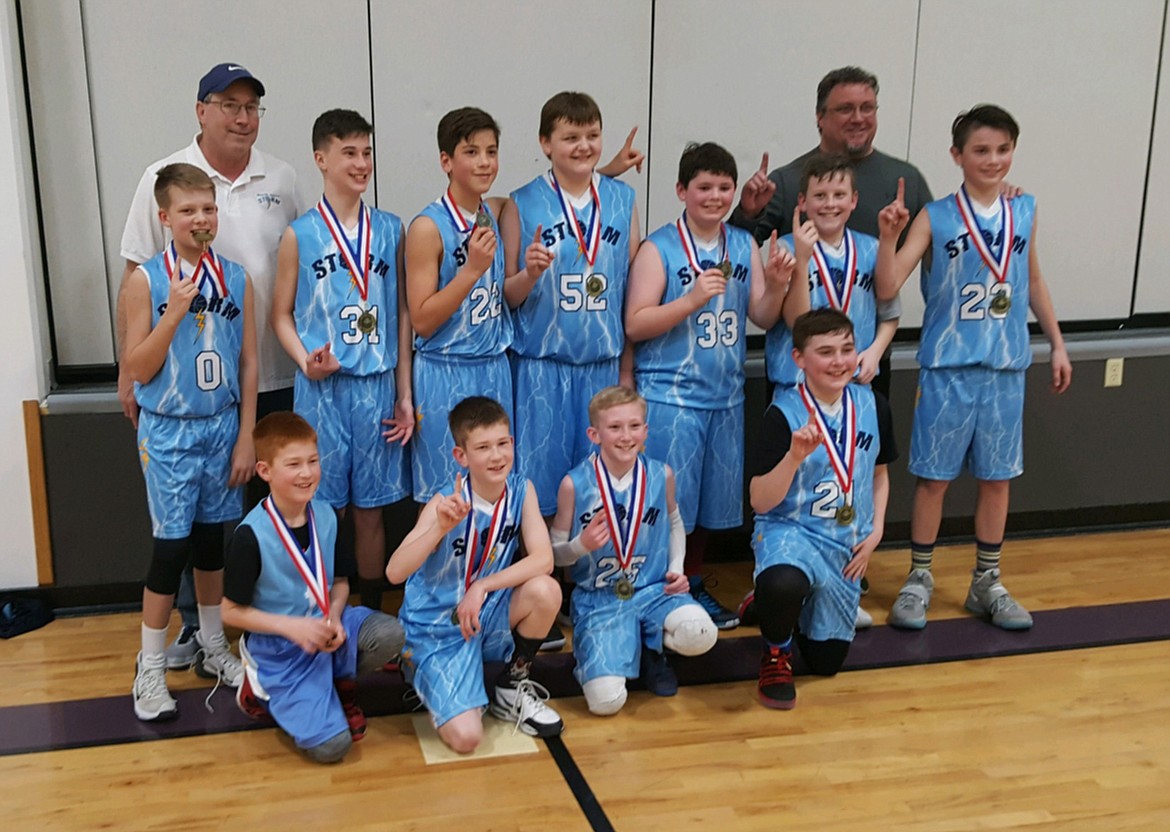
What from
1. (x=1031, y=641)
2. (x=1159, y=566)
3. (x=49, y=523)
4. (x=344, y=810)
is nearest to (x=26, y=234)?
(x=49, y=523)

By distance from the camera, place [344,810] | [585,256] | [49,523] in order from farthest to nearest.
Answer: [49,523], [585,256], [344,810]

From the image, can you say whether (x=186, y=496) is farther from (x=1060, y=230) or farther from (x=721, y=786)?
(x=1060, y=230)

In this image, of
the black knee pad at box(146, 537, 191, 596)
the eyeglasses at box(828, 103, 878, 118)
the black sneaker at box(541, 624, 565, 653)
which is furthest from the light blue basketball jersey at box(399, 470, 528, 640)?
the eyeglasses at box(828, 103, 878, 118)

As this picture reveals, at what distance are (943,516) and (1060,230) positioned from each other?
123cm

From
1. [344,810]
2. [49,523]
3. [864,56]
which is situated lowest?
[344,810]

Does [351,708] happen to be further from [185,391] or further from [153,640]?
[185,391]

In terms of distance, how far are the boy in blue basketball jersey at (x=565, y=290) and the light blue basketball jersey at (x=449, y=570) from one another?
440mm

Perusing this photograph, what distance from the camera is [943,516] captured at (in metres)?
4.59

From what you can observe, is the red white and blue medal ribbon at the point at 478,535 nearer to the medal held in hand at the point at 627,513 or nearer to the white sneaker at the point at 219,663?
the medal held in hand at the point at 627,513

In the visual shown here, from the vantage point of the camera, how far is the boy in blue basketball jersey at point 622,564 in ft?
10.5

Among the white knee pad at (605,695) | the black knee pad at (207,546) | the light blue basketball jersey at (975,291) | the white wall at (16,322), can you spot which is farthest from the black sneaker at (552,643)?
the white wall at (16,322)

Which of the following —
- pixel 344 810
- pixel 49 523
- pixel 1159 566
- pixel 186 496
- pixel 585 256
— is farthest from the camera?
pixel 1159 566

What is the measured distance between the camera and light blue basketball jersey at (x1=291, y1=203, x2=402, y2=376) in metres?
3.29

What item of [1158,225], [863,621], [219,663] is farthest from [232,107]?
[1158,225]
